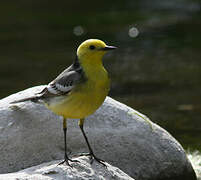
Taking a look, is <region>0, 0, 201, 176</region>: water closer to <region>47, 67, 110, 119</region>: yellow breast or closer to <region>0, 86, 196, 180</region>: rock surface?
<region>0, 86, 196, 180</region>: rock surface

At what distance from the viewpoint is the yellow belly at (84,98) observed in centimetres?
571

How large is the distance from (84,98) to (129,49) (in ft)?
33.3

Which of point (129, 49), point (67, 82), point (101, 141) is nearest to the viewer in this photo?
point (67, 82)

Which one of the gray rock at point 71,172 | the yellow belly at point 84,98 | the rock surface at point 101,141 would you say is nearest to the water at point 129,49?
the rock surface at point 101,141

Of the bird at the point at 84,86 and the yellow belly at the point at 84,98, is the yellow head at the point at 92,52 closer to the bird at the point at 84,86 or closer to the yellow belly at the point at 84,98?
the bird at the point at 84,86

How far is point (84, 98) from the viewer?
5.71 m

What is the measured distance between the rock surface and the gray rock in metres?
0.86

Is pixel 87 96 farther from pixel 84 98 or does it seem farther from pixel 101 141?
pixel 101 141

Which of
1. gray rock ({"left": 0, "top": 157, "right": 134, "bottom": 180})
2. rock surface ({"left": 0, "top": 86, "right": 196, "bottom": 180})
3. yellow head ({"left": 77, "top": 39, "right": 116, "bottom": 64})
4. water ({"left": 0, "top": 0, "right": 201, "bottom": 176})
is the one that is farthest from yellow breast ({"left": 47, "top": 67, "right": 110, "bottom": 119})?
water ({"left": 0, "top": 0, "right": 201, "bottom": 176})

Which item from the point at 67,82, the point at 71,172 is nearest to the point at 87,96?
the point at 67,82

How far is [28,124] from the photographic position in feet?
22.8

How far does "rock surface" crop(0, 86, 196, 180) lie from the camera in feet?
22.4

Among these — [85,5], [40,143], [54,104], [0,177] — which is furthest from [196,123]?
[85,5]

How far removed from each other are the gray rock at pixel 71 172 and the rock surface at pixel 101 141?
0.86 m
